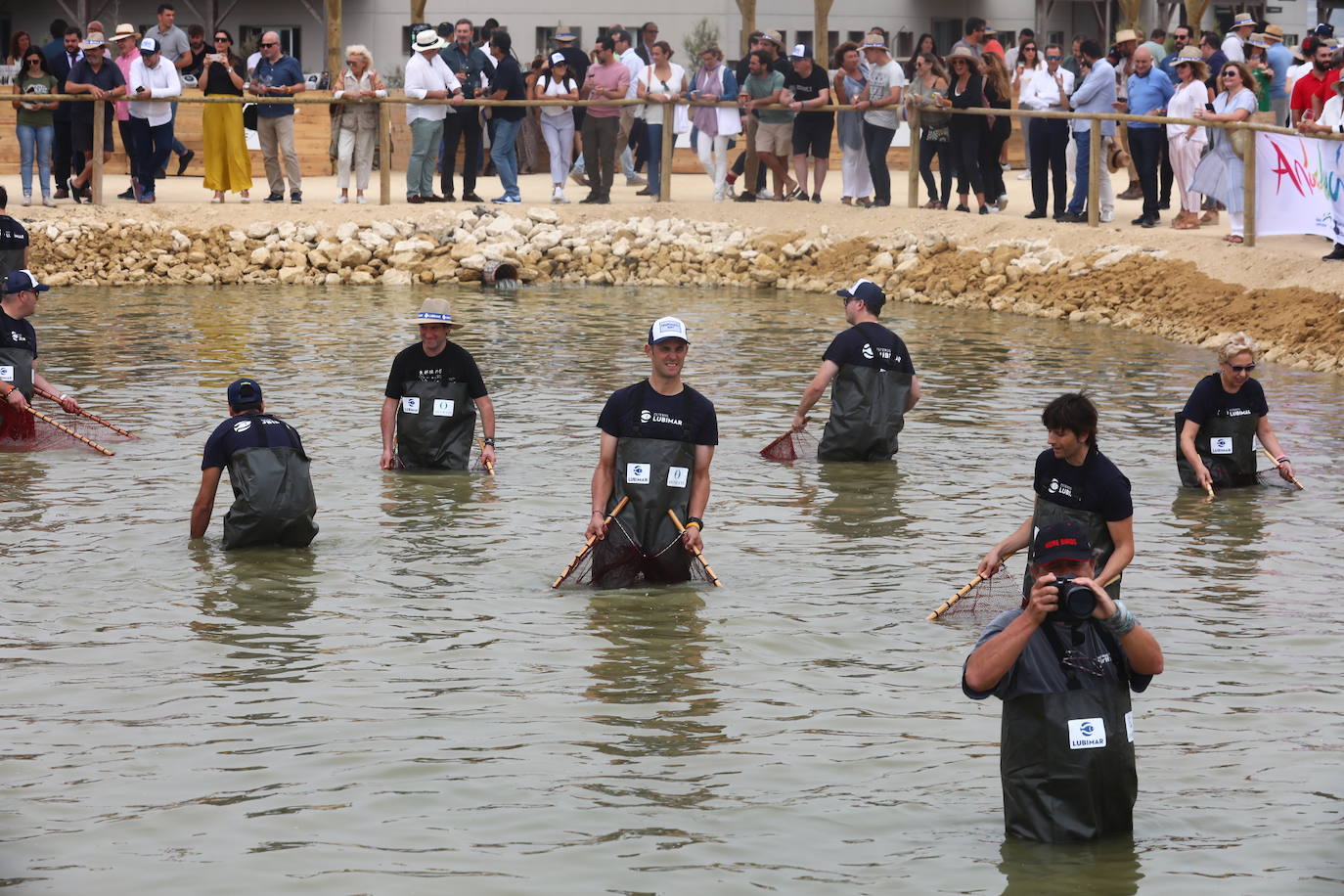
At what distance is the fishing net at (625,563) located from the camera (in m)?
10.9

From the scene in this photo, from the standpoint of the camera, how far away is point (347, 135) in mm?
27312

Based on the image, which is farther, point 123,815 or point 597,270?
point 597,270

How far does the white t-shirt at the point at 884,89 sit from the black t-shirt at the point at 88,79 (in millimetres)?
9938

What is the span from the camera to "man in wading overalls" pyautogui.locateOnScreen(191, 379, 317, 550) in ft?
37.7

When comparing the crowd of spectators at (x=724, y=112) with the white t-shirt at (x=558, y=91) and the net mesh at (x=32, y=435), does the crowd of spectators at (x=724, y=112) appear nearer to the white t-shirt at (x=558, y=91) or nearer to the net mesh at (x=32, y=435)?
the white t-shirt at (x=558, y=91)

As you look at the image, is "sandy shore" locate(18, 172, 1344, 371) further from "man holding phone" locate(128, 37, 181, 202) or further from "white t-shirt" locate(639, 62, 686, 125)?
"white t-shirt" locate(639, 62, 686, 125)

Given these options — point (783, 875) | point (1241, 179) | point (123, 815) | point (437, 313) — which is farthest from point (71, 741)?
point (1241, 179)

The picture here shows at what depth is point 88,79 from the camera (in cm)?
2602

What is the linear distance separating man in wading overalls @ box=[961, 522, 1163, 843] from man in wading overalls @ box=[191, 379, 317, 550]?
18.9 ft

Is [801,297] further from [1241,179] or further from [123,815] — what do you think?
[123,815]

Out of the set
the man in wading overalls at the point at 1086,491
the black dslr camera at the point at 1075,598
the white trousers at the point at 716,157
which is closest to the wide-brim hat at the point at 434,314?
the man in wading overalls at the point at 1086,491

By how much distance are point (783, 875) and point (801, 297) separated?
18.8 meters

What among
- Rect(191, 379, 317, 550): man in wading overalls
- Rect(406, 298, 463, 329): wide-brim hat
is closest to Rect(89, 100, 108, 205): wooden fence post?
Rect(406, 298, 463, 329): wide-brim hat

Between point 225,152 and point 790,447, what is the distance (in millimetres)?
14426
